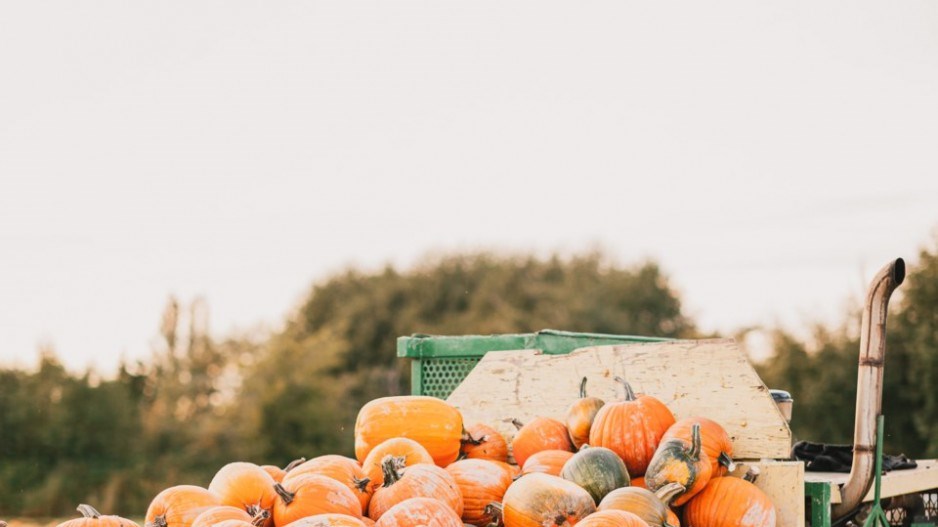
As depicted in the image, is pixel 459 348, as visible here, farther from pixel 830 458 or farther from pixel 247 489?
pixel 830 458

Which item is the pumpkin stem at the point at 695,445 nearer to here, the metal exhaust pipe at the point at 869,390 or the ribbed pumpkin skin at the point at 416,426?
the metal exhaust pipe at the point at 869,390

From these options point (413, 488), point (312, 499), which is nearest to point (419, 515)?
point (413, 488)

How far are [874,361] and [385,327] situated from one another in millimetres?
26969

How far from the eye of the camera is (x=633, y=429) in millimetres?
3615

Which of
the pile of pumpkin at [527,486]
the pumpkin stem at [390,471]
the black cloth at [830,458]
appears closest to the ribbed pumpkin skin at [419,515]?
the pile of pumpkin at [527,486]

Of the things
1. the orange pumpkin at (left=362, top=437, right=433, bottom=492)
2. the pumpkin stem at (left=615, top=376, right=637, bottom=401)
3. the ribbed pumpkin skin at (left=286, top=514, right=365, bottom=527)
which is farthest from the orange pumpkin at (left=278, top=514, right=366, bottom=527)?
the pumpkin stem at (left=615, top=376, right=637, bottom=401)

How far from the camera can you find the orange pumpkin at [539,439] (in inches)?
156

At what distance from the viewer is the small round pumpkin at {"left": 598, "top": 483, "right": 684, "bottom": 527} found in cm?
315

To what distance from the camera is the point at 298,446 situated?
809 inches

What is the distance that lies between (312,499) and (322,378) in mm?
19788

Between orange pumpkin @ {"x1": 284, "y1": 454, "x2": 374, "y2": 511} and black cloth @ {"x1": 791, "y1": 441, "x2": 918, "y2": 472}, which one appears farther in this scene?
black cloth @ {"x1": 791, "y1": 441, "x2": 918, "y2": 472}

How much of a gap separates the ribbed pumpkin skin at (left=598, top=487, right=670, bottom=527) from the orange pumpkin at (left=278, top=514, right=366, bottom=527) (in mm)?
817

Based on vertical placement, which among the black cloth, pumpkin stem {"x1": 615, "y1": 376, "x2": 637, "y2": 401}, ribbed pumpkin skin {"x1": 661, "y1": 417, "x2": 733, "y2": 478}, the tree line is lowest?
Answer: the tree line

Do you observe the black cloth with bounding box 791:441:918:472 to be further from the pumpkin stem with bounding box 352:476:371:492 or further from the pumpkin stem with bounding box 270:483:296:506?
the pumpkin stem with bounding box 270:483:296:506
